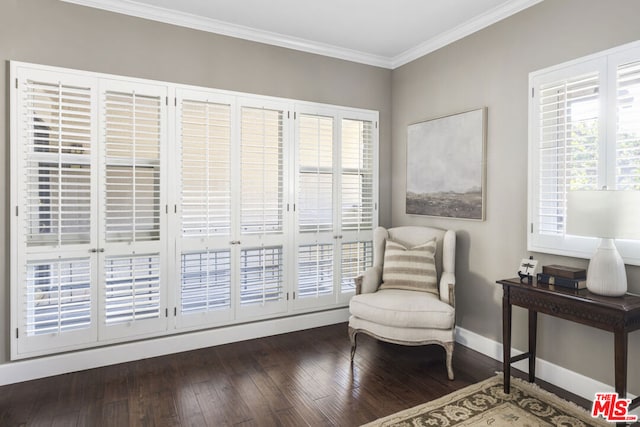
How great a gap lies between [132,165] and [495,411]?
3.08 m

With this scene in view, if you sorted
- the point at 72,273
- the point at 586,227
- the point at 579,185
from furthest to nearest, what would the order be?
the point at 72,273 → the point at 579,185 → the point at 586,227

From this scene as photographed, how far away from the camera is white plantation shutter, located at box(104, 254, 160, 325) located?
9.39 feet

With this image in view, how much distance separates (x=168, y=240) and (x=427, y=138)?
258cm

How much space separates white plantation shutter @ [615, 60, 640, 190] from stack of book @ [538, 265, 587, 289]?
1.86 feet

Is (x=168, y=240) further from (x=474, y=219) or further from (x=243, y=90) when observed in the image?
(x=474, y=219)

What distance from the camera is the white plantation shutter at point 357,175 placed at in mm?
3889

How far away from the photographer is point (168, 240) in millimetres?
3070

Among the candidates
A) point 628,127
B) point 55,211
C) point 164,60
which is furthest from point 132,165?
point 628,127

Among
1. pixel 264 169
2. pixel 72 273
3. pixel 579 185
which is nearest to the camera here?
pixel 579 185

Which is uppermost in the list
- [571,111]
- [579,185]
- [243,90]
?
[243,90]

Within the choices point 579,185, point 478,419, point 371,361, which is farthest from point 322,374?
point 579,185

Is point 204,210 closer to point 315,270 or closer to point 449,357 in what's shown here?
point 315,270

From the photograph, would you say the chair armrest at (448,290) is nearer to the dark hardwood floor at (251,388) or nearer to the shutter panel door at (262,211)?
the dark hardwood floor at (251,388)

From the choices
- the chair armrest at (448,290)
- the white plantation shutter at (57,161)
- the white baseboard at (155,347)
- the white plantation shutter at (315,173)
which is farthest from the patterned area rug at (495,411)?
the white plantation shutter at (57,161)
